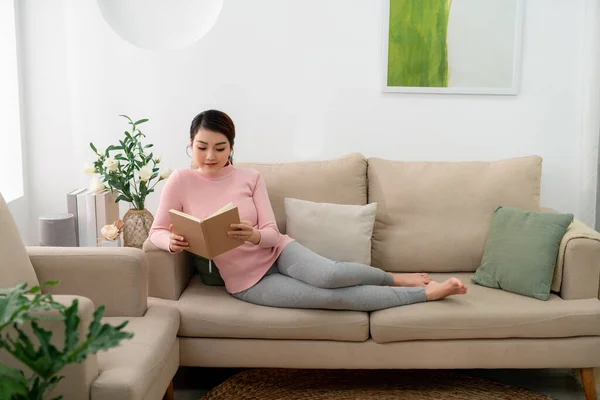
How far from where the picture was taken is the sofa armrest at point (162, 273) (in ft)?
9.25

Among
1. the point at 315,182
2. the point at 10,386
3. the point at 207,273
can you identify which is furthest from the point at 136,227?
the point at 10,386

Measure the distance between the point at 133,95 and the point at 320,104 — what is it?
957 mm

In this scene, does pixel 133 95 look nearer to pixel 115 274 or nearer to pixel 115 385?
pixel 115 274

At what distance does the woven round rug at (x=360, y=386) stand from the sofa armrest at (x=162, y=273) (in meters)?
0.46

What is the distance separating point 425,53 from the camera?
3582 millimetres

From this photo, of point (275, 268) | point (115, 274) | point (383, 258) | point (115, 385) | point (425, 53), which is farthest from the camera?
point (425, 53)

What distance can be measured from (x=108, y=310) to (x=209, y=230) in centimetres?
48

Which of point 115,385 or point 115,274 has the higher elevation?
point 115,274

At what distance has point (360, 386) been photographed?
297cm

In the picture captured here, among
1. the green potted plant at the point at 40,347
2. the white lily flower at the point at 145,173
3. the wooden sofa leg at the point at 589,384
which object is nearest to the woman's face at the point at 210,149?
the white lily flower at the point at 145,173

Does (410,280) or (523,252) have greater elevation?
(523,252)

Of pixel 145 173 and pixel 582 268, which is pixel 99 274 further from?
pixel 582 268

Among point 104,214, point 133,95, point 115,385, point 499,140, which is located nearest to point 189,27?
point 133,95

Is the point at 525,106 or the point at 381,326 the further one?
the point at 525,106
